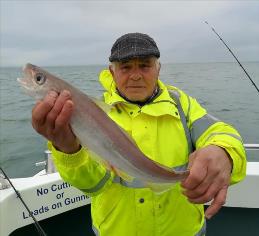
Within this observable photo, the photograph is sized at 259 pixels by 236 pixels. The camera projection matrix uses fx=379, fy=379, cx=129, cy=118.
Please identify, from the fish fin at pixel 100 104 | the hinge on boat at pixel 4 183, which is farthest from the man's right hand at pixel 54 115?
the hinge on boat at pixel 4 183

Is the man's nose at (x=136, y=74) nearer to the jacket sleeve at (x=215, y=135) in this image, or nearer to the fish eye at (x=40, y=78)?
the jacket sleeve at (x=215, y=135)

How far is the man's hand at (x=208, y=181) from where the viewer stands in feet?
6.58


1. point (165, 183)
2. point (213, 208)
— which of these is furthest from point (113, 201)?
point (213, 208)

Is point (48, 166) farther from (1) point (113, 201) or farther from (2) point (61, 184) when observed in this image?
(1) point (113, 201)

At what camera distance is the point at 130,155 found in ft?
7.25

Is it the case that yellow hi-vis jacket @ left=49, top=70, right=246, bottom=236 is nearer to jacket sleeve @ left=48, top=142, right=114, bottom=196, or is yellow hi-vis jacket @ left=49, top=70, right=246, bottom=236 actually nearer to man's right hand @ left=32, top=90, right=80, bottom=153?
jacket sleeve @ left=48, top=142, right=114, bottom=196

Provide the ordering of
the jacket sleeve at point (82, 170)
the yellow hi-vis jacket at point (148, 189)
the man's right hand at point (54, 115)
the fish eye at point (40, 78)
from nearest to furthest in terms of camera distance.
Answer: the man's right hand at point (54, 115) → the fish eye at point (40, 78) → the jacket sleeve at point (82, 170) → the yellow hi-vis jacket at point (148, 189)

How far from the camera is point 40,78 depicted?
6.99ft

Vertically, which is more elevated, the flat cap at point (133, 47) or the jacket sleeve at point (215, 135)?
the flat cap at point (133, 47)

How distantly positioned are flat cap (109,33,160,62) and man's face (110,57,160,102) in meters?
0.06

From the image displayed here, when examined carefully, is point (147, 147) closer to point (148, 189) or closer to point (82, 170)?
point (148, 189)

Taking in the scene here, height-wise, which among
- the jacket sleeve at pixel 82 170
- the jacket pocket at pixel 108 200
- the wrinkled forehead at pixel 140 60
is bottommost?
the jacket pocket at pixel 108 200

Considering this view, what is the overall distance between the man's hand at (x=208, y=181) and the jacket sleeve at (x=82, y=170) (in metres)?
0.62

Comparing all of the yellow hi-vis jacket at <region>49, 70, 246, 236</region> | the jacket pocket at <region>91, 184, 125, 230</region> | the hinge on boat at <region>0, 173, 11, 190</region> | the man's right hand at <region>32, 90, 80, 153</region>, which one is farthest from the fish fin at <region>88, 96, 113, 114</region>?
the hinge on boat at <region>0, 173, 11, 190</region>
